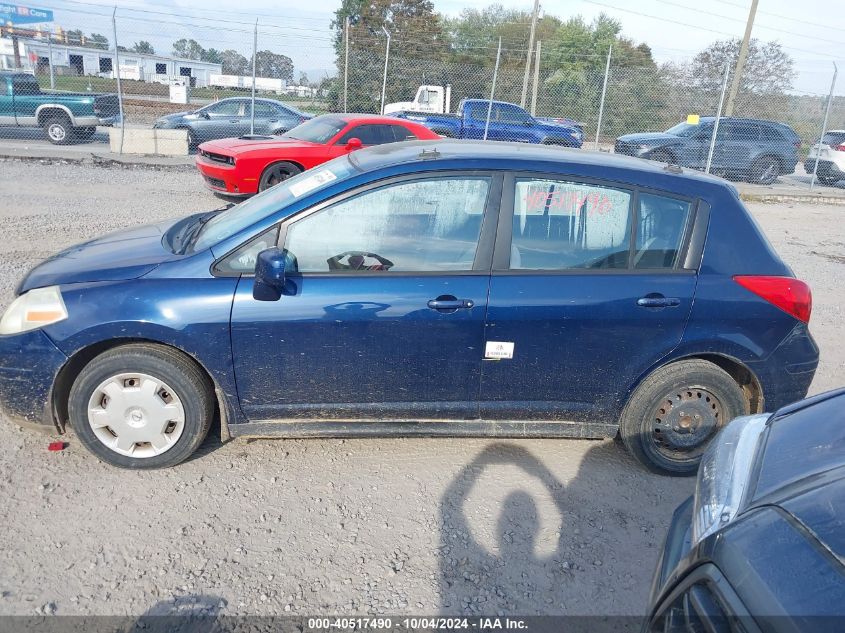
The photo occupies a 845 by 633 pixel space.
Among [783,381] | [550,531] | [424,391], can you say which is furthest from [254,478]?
[783,381]

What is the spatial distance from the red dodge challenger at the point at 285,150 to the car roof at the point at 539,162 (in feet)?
21.4

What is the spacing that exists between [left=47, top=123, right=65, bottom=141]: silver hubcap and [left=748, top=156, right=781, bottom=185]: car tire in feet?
58.1

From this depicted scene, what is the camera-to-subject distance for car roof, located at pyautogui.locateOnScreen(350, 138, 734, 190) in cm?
340

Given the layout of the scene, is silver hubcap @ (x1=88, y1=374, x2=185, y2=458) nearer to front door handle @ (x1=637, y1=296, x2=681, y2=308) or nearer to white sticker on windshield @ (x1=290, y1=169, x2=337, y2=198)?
white sticker on windshield @ (x1=290, y1=169, x2=337, y2=198)

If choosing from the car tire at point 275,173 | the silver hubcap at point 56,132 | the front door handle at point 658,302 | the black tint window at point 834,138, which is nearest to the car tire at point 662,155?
the black tint window at point 834,138

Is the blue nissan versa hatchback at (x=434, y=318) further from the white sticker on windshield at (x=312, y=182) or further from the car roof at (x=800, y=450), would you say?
the car roof at (x=800, y=450)

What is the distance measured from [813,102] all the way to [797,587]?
21697 mm

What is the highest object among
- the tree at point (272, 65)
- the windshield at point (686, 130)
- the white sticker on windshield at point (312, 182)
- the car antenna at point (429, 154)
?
the tree at point (272, 65)

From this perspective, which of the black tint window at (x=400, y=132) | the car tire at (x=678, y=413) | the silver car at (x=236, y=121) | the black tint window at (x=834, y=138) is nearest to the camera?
the car tire at (x=678, y=413)

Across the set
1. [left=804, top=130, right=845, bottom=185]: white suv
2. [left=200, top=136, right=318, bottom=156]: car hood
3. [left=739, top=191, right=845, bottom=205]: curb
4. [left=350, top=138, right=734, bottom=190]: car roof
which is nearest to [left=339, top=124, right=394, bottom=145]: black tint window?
[left=200, top=136, right=318, bottom=156]: car hood

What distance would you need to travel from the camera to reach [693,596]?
5.26 feet

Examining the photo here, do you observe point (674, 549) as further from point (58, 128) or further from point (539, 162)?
point (58, 128)

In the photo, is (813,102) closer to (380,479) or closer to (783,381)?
(783,381)

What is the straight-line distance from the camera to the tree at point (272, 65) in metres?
15.8
